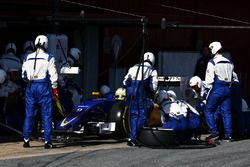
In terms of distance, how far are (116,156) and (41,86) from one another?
1874mm

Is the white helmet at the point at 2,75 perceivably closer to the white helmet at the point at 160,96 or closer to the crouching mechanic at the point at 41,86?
the crouching mechanic at the point at 41,86

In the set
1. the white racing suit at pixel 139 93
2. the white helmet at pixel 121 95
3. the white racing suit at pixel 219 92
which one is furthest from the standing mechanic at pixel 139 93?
the white racing suit at pixel 219 92

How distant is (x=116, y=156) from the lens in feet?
41.3

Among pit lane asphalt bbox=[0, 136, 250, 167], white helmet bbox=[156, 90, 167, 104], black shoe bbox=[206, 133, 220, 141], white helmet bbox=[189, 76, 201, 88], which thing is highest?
white helmet bbox=[189, 76, 201, 88]

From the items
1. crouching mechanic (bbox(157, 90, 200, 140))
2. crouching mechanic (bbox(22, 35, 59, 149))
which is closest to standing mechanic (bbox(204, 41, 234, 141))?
crouching mechanic (bbox(157, 90, 200, 140))

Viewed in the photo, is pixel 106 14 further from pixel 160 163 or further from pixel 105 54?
pixel 160 163

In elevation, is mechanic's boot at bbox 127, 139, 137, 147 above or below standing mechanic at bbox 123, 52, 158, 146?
below

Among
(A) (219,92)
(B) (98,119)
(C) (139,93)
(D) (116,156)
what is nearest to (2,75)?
(B) (98,119)

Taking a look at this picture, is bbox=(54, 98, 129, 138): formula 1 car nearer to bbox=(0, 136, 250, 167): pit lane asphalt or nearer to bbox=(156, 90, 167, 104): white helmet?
bbox=(0, 136, 250, 167): pit lane asphalt

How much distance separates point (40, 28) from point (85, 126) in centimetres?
483

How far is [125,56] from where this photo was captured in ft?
67.7

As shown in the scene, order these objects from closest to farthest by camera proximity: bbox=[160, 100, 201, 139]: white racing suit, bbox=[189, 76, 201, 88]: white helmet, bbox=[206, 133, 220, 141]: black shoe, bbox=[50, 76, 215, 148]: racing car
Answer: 1. bbox=[50, 76, 215, 148]: racing car
2. bbox=[160, 100, 201, 139]: white racing suit
3. bbox=[206, 133, 220, 141]: black shoe
4. bbox=[189, 76, 201, 88]: white helmet

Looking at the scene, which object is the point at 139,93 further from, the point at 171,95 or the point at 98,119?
the point at 171,95

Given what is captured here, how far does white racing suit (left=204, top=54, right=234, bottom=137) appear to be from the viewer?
15.1 metres
